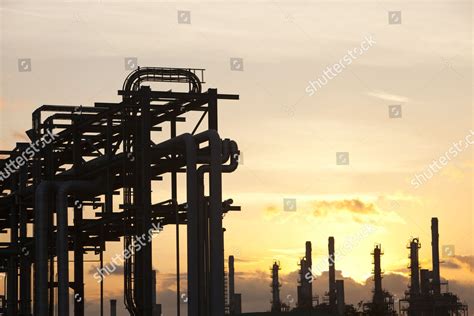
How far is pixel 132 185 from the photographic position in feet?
116

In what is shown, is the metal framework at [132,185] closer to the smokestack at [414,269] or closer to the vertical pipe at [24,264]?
the vertical pipe at [24,264]

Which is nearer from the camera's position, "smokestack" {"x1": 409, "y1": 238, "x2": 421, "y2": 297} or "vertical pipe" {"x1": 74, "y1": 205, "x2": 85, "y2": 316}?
"vertical pipe" {"x1": 74, "y1": 205, "x2": 85, "y2": 316}

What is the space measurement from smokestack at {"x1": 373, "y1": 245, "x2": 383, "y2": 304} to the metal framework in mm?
87206

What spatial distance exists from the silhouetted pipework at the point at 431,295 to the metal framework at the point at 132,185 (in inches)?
3322

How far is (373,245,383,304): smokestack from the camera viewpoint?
128m

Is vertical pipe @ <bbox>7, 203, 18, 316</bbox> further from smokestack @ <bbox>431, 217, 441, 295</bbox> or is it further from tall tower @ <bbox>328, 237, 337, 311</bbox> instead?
tall tower @ <bbox>328, 237, 337, 311</bbox>

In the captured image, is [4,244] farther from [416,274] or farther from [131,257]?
[416,274]

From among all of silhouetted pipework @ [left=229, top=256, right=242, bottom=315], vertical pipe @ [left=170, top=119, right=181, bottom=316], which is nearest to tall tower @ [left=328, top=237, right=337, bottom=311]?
silhouetted pipework @ [left=229, top=256, right=242, bottom=315]

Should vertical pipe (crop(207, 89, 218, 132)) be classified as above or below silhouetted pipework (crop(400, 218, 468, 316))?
above

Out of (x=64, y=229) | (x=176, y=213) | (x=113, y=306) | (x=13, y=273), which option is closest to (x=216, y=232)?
(x=176, y=213)

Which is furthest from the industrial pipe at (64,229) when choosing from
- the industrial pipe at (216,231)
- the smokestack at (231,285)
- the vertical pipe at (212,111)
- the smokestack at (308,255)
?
the smokestack at (308,255)

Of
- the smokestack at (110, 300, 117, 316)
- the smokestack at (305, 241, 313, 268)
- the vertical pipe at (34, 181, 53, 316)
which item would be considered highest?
the vertical pipe at (34, 181, 53, 316)

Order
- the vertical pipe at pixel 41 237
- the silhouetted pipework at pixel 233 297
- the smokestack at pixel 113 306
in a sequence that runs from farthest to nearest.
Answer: the silhouetted pipework at pixel 233 297 → the smokestack at pixel 113 306 → the vertical pipe at pixel 41 237

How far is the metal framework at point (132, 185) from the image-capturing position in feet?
101
